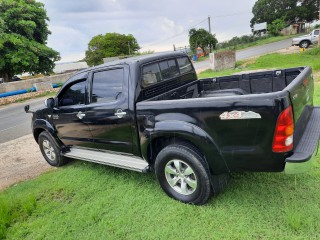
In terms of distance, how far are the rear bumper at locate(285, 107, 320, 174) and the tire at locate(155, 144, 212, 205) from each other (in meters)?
0.89

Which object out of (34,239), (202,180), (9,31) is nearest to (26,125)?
(34,239)

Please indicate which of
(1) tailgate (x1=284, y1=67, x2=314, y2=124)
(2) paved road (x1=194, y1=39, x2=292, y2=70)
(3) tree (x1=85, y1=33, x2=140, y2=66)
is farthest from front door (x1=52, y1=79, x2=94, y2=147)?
(3) tree (x1=85, y1=33, x2=140, y2=66)

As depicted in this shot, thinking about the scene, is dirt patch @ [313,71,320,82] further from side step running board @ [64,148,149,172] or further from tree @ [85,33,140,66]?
tree @ [85,33,140,66]

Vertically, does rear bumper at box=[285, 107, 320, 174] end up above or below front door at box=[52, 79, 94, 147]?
below

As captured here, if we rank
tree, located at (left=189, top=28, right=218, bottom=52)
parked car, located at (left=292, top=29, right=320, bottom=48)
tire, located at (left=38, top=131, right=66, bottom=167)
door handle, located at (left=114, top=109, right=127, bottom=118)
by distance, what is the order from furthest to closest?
tree, located at (left=189, top=28, right=218, bottom=52) → parked car, located at (left=292, top=29, right=320, bottom=48) → tire, located at (left=38, top=131, right=66, bottom=167) → door handle, located at (left=114, top=109, right=127, bottom=118)

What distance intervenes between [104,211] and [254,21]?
70.9 meters

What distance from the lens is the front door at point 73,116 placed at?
4.34 m

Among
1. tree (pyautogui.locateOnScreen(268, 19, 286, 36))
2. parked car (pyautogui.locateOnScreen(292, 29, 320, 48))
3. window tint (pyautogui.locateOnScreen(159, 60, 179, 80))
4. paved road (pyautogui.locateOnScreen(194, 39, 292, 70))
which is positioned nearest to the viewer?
window tint (pyautogui.locateOnScreen(159, 60, 179, 80))

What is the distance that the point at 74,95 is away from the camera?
4520 millimetres

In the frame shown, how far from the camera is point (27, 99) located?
1898 cm

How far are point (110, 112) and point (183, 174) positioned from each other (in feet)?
4.38

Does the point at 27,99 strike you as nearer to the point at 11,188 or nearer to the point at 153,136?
the point at 11,188

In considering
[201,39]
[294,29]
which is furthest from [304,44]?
[294,29]

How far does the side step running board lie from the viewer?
3710mm
